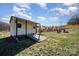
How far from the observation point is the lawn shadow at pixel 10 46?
11.8ft

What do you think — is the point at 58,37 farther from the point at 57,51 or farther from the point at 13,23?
the point at 13,23

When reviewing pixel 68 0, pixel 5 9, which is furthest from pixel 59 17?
pixel 5 9

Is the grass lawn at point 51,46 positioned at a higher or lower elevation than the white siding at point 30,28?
lower

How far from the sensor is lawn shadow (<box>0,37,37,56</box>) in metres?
3.59

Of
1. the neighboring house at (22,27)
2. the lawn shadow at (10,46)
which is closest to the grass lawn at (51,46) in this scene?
the lawn shadow at (10,46)

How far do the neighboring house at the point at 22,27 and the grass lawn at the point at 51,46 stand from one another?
0.54ft

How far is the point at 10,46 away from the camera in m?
3.65

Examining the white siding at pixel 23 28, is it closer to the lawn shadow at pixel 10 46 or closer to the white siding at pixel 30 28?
the white siding at pixel 30 28

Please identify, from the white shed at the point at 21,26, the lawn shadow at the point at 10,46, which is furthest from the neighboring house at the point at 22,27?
the lawn shadow at the point at 10,46

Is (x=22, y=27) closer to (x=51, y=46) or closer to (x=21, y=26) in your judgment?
(x=21, y=26)

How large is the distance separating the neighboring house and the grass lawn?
0.17 meters

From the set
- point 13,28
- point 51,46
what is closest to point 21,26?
point 13,28

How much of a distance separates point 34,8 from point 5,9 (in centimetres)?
47

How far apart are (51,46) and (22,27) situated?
1.85 feet
